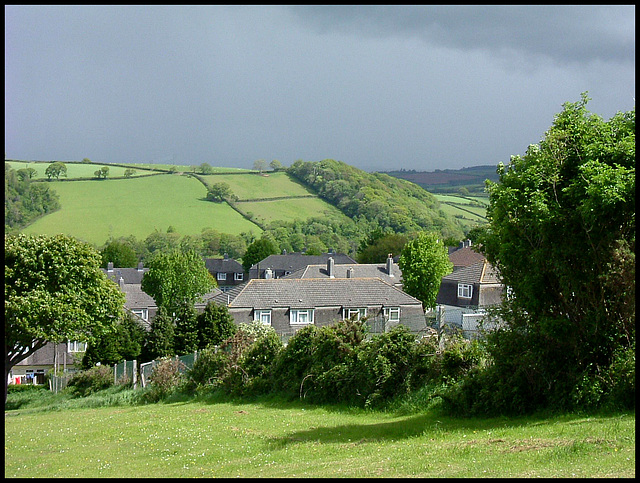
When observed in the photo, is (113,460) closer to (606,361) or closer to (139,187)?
(606,361)

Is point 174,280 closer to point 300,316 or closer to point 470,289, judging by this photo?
point 300,316

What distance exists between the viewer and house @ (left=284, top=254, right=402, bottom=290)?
82.0 metres

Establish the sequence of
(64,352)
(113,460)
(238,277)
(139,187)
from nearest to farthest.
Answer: (113,460) → (64,352) → (238,277) → (139,187)

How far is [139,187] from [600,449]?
17957cm

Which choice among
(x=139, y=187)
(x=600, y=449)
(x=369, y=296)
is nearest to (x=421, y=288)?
(x=369, y=296)

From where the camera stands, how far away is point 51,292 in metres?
34.4

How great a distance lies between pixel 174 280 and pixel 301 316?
30.5 m

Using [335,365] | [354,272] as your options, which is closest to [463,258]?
[354,272]

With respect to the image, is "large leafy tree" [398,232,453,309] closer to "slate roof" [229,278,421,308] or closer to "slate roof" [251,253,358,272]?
"slate roof" [229,278,421,308]

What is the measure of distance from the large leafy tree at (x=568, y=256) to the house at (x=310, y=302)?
3314 cm

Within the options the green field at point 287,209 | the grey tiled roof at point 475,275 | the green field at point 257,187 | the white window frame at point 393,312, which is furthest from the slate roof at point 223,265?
the white window frame at point 393,312

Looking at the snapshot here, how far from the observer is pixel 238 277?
132 meters

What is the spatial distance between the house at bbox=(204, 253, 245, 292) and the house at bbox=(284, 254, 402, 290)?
1611 inches

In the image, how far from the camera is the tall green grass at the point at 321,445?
10703 mm
